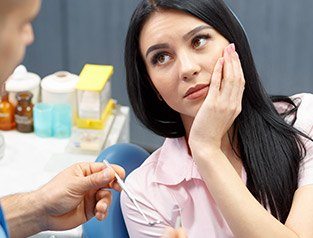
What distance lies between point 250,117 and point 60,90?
35.8 inches

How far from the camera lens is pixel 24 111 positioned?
2475 mm

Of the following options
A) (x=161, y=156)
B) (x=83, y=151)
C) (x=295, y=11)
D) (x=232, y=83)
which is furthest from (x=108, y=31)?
(x=232, y=83)

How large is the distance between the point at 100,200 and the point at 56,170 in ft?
2.26

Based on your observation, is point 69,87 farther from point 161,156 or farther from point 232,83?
point 232,83

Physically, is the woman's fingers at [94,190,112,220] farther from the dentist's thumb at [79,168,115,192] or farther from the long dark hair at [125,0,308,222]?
the long dark hair at [125,0,308,222]

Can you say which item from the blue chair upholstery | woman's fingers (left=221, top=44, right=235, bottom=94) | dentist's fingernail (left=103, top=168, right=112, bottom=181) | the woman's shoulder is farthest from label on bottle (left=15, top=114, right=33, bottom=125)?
woman's fingers (left=221, top=44, right=235, bottom=94)

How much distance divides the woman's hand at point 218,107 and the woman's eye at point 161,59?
0.14 meters

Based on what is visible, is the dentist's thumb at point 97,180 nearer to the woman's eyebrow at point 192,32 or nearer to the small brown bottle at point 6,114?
the woman's eyebrow at point 192,32

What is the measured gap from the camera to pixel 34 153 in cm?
238

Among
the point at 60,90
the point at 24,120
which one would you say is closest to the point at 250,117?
the point at 60,90

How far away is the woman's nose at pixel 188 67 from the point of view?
1620 mm

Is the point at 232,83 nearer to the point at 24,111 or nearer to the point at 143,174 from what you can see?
the point at 143,174

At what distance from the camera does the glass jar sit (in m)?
2.47

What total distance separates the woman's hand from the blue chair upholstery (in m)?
0.35
